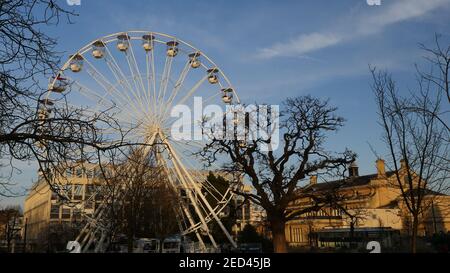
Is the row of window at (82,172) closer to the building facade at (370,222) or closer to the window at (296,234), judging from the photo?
the building facade at (370,222)

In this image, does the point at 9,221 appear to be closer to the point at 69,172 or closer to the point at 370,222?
the point at 370,222

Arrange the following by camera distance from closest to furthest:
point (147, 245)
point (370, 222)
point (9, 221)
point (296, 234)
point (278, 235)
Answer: point (278, 235) < point (147, 245) < point (9, 221) < point (370, 222) < point (296, 234)

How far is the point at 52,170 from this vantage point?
720cm

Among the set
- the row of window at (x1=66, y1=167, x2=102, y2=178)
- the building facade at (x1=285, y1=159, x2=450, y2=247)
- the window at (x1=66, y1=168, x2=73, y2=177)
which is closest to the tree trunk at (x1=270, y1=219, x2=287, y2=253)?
the row of window at (x1=66, y1=167, x2=102, y2=178)

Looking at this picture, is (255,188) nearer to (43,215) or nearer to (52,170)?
(52,170)

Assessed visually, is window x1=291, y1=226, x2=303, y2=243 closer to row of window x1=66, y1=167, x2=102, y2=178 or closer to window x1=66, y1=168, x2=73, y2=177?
row of window x1=66, y1=167, x2=102, y2=178

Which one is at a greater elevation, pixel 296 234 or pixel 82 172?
pixel 82 172

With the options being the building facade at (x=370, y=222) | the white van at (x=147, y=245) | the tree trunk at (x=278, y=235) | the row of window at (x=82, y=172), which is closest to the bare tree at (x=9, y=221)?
the white van at (x=147, y=245)

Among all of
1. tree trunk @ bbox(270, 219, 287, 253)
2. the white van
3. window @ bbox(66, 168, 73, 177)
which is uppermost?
window @ bbox(66, 168, 73, 177)

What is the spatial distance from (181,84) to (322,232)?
4110 centimetres

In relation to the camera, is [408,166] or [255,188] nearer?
[408,166]

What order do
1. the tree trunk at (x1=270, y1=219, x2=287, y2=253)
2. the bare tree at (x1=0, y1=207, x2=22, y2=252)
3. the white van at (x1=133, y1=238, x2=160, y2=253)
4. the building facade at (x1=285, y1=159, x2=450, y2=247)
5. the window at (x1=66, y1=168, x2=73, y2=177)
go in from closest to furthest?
the window at (x1=66, y1=168, x2=73, y2=177), the tree trunk at (x1=270, y1=219, x2=287, y2=253), the white van at (x1=133, y1=238, x2=160, y2=253), the bare tree at (x1=0, y1=207, x2=22, y2=252), the building facade at (x1=285, y1=159, x2=450, y2=247)

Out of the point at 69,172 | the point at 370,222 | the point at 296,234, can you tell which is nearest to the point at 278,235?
the point at 69,172

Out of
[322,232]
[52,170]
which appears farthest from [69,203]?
[322,232]
